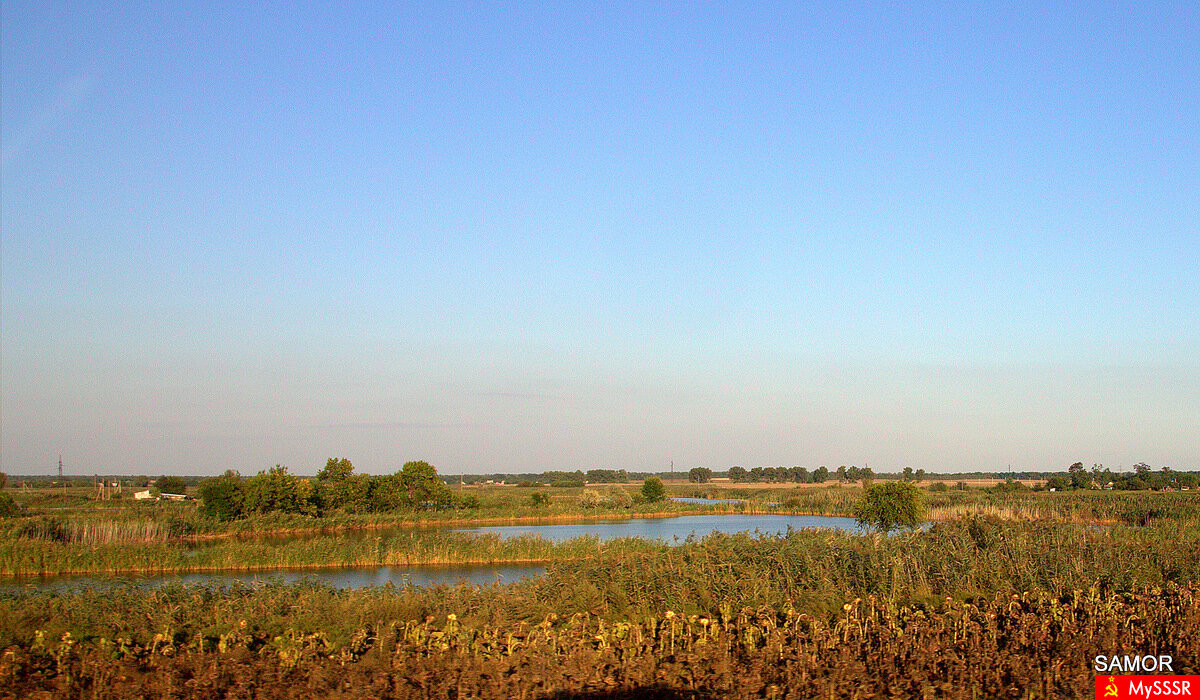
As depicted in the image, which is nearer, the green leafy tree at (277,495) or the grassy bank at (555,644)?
the grassy bank at (555,644)

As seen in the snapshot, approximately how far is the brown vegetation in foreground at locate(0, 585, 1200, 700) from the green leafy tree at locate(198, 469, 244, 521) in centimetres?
3846

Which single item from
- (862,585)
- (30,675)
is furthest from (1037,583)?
(30,675)

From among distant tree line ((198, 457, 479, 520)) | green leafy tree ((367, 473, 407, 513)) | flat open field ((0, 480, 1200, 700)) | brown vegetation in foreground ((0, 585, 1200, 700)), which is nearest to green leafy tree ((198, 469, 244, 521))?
distant tree line ((198, 457, 479, 520))

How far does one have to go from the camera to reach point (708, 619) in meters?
10.2

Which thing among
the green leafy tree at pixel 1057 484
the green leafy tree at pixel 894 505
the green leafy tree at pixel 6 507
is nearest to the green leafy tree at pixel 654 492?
the green leafy tree at pixel 894 505

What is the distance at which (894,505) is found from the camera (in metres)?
33.8

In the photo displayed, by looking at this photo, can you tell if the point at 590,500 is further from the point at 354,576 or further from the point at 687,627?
the point at 687,627

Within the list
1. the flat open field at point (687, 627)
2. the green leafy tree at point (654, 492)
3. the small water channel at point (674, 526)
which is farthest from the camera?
the green leafy tree at point (654, 492)

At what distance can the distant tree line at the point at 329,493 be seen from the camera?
45.7 metres

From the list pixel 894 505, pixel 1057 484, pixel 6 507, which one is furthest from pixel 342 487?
pixel 1057 484

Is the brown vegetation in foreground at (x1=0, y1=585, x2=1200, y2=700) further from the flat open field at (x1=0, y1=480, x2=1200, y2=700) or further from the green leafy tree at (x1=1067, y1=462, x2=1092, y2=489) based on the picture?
the green leafy tree at (x1=1067, y1=462, x2=1092, y2=489)

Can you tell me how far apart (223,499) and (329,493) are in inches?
229

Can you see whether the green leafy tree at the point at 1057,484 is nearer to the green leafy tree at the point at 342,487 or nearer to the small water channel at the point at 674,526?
the small water channel at the point at 674,526

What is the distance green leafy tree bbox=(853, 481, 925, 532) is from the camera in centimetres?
3353
